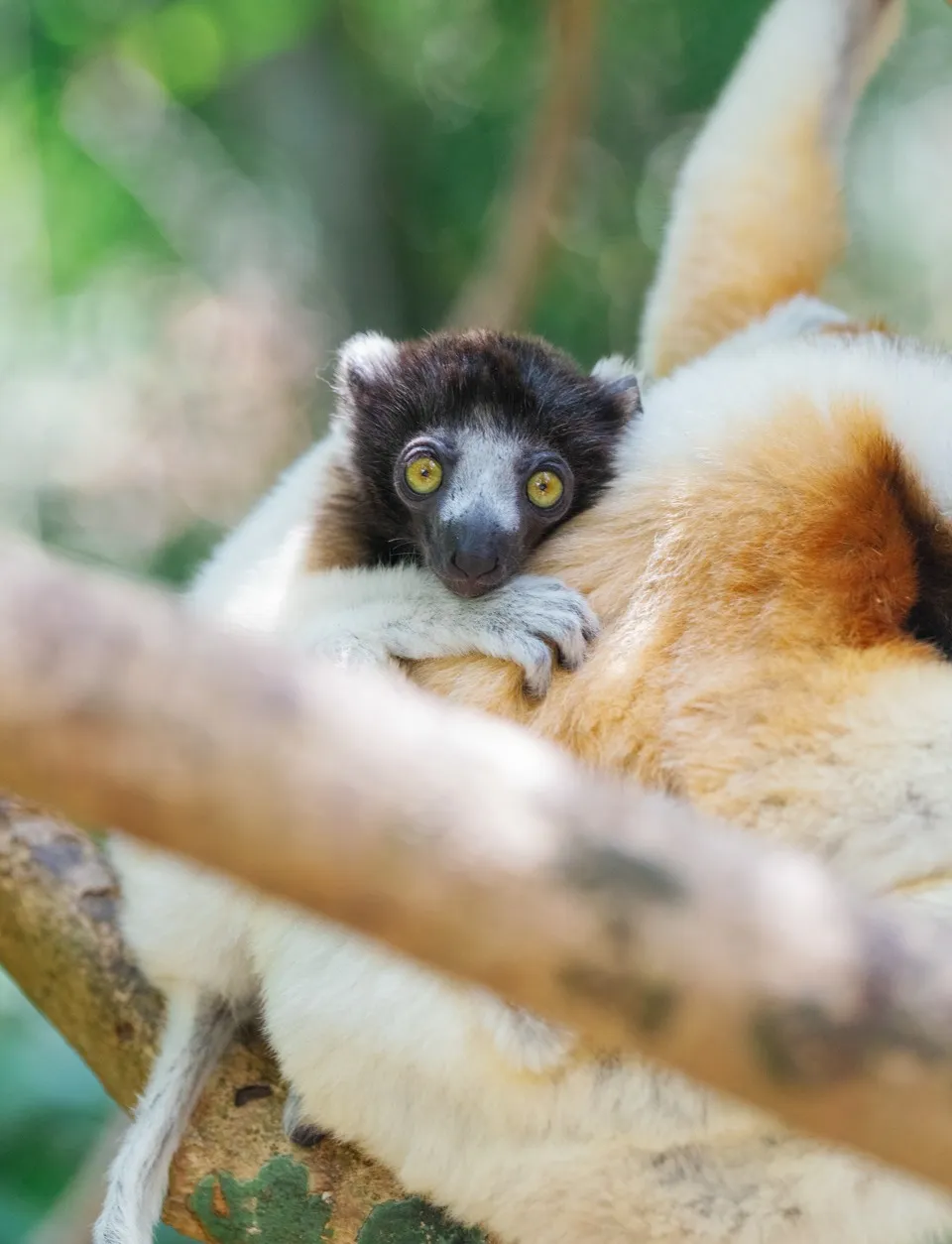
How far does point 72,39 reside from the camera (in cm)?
685

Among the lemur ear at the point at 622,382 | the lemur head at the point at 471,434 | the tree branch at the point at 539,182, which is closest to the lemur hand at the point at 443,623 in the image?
the lemur head at the point at 471,434

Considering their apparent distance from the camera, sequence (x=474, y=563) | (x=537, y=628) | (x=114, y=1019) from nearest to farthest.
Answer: (x=537, y=628) < (x=474, y=563) < (x=114, y=1019)

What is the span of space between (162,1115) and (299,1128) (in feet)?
1.21

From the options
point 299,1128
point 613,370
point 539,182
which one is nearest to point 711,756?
point 299,1128

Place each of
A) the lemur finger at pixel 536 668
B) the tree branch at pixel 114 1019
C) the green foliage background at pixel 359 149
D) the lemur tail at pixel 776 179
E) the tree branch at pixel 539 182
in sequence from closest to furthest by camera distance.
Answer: the lemur finger at pixel 536 668 → the tree branch at pixel 114 1019 → the lemur tail at pixel 776 179 → the tree branch at pixel 539 182 → the green foliage background at pixel 359 149

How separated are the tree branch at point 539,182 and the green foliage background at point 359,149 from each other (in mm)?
1632

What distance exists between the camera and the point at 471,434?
10.7 feet

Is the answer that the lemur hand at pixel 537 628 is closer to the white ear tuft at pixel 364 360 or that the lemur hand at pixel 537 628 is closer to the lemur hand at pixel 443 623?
the lemur hand at pixel 443 623

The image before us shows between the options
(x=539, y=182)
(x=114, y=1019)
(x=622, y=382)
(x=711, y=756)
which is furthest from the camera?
(x=539, y=182)

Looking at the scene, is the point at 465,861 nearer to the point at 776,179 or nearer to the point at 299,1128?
the point at 299,1128

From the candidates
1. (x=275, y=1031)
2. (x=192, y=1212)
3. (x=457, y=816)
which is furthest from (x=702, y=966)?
(x=192, y=1212)

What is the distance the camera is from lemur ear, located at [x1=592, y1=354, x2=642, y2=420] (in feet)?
10.7

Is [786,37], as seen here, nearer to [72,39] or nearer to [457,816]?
[457,816]

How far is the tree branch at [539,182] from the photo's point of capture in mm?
5969
